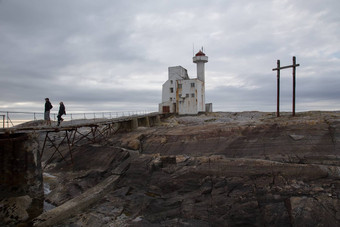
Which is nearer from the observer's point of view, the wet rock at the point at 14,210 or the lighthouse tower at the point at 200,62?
the wet rock at the point at 14,210

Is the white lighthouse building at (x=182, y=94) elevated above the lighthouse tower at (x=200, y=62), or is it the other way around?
the lighthouse tower at (x=200, y=62)

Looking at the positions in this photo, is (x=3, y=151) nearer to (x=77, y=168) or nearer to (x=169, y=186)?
(x=77, y=168)

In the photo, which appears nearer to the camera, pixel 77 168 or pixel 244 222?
pixel 244 222

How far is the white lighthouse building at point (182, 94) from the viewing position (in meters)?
42.5

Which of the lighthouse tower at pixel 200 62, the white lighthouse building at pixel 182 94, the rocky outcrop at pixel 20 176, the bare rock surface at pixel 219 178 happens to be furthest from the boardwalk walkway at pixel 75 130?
the lighthouse tower at pixel 200 62

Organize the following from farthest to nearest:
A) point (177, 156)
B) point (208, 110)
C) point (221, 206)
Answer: point (208, 110) < point (177, 156) < point (221, 206)

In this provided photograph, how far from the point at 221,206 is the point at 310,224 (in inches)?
172

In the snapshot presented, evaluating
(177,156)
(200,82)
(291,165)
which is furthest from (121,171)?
(200,82)

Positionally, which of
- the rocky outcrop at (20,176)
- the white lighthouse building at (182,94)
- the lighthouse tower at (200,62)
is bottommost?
the rocky outcrop at (20,176)

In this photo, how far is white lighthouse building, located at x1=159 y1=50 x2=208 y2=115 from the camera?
42531 mm

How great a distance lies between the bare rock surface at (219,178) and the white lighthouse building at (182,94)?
1966 cm

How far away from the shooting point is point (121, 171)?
19.1m

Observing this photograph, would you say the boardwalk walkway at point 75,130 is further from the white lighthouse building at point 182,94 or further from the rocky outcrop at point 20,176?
the white lighthouse building at point 182,94

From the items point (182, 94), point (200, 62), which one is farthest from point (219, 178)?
point (200, 62)
